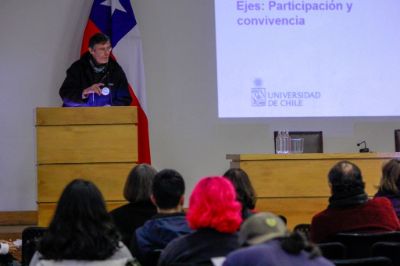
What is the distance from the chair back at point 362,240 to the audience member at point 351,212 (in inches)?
7.3

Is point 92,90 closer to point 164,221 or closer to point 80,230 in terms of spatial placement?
point 164,221

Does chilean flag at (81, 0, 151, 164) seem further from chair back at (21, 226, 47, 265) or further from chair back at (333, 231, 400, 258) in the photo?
chair back at (333, 231, 400, 258)

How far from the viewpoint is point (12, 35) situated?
6.55 meters

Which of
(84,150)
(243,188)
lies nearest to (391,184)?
(243,188)

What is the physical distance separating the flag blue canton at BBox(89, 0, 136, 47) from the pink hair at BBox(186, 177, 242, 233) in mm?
4041

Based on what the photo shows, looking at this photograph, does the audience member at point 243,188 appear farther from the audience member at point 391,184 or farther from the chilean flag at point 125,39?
the chilean flag at point 125,39

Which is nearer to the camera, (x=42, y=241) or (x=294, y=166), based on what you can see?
(x=42, y=241)

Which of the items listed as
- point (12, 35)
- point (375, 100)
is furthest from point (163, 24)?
point (375, 100)

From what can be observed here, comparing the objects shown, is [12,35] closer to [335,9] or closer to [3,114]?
[3,114]

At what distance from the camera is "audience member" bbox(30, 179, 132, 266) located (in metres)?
2.38

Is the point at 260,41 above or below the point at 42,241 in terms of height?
above

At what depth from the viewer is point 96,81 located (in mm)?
5555

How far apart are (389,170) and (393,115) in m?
2.88

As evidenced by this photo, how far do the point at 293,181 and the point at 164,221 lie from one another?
229 cm
